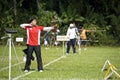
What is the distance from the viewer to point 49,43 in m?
42.9

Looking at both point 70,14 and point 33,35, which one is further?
point 70,14

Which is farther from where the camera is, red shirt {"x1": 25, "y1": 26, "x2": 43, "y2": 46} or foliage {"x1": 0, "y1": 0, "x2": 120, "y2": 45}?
foliage {"x1": 0, "y1": 0, "x2": 120, "y2": 45}

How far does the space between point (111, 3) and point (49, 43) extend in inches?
400

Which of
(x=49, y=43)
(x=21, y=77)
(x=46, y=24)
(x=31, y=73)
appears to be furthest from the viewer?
(x=46, y=24)

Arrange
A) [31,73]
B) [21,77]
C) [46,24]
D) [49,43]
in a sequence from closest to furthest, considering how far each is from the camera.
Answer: [21,77]
[31,73]
[49,43]
[46,24]

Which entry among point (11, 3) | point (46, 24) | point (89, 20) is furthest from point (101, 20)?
point (11, 3)

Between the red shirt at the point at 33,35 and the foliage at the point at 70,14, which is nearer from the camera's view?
the red shirt at the point at 33,35

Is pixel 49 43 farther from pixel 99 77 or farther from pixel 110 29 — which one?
pixel 99 77

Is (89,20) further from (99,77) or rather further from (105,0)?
(99,77)

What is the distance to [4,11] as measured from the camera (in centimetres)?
4769

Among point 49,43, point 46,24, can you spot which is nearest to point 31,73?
point 49,43

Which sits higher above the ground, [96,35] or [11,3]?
[11,3]

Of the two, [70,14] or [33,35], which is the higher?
[70,14]

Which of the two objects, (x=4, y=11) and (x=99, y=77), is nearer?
(x=99, y=77)
